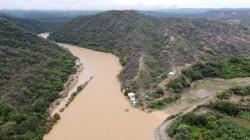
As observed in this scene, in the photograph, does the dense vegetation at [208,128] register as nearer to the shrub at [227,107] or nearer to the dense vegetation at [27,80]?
the shrub at [227,107]

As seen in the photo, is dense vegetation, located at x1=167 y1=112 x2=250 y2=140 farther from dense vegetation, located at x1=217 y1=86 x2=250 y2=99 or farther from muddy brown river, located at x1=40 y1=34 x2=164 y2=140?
dense vegetation, located at x1=217 y1=86 x2=250 y2=99

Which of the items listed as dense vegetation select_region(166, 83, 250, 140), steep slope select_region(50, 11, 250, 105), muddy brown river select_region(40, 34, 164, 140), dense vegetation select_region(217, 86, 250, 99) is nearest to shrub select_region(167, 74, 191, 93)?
steep slope select_region(50, 11, 250, 105)

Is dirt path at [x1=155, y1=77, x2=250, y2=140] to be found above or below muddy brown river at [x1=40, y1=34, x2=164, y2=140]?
above

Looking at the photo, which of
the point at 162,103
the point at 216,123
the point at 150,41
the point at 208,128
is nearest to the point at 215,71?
the point at 162,103

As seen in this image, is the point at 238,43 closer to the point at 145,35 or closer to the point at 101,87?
the point at 145,35

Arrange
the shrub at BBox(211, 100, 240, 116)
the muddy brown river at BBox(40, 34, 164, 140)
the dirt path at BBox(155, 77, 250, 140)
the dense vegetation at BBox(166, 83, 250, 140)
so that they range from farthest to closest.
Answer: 1. the shrub at BBox(211, 100, 240, 116)
2. the dirt path at BBox(155, 77, 250, 140)
3. the muddy brown river at BBox(40, 34, 164, 140)
4. the dense vegetation at BBox(166, 83, 250, 140)

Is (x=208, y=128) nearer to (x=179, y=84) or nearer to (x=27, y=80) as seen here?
(x=179, y=84)
